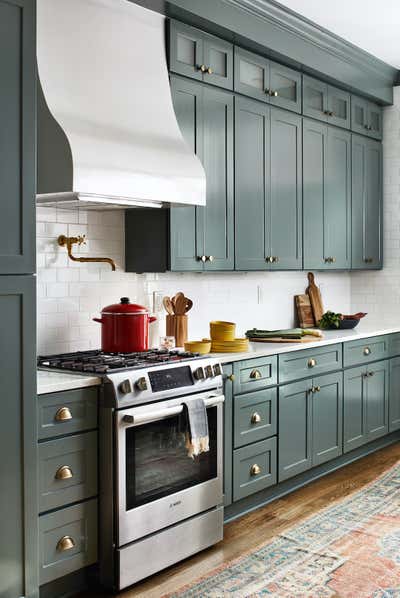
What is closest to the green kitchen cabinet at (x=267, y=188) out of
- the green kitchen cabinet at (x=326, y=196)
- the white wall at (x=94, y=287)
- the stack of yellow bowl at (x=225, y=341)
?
the green kitchen cabinet at (x=326, y=196)

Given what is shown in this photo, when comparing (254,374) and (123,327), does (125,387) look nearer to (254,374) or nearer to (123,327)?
(123,327)

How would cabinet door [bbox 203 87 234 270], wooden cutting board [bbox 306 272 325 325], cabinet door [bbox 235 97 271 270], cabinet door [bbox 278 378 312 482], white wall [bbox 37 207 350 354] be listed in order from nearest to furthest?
white wall [bbox 37 207 350 354], cabinet door [bbox 203 87 234 270], cabinet door [bbox 278 378 312 482], cabinet door [bbox 235 97 271 270], wooden cutting board [bbox 306 272 325 325]

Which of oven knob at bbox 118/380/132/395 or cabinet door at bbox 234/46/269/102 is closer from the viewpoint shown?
oven knob at bbox 118/380/132/395

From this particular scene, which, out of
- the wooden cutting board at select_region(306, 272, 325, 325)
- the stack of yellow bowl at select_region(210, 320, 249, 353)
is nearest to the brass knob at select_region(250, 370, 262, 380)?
the stack of yellow bowl at select_region(210, 320, 249, 353)

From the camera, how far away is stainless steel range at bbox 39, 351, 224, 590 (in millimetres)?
3219

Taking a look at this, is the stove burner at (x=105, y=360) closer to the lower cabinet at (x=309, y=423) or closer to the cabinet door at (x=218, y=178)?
the cabinet door at (x=218, y=178)

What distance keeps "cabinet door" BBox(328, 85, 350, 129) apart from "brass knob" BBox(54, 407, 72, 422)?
10.8 feet

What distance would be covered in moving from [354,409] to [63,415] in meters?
2.75

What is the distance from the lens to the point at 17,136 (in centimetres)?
281

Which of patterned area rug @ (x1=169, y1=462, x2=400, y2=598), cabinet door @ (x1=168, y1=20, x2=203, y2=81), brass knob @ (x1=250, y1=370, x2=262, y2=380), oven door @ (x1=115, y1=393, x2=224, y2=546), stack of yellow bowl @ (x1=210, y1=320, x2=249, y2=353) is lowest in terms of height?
patterned area rug @ (x1=169, y1=462, x2=400, y2=598)

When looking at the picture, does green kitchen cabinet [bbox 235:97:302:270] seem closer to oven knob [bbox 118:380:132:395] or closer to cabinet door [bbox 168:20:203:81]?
cabinet door [bbox 168:20:203:81]

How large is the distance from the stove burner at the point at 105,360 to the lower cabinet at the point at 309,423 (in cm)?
92

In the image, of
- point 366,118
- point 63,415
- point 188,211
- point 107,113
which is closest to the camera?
point 63,415

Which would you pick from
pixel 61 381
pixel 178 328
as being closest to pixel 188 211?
pixel 178 328
